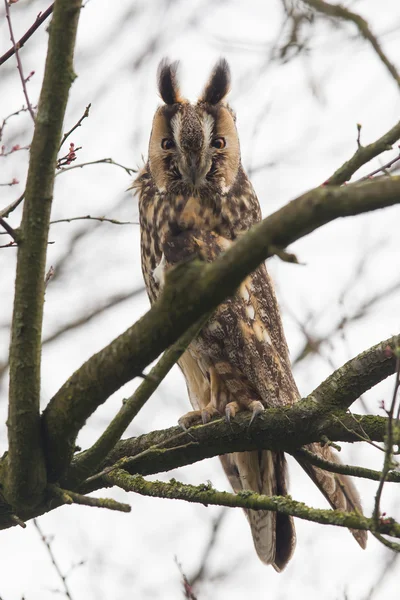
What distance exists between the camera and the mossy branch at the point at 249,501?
2018 millimetres

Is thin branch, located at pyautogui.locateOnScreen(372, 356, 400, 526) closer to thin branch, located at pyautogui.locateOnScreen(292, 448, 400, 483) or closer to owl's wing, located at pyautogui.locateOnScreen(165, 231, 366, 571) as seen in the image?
thin branch, located at pyautogui.locateOnScreen(292, 448, 400, 483)

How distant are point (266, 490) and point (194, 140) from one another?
67.9 inches

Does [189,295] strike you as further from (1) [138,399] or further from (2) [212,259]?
(2) [212,259]

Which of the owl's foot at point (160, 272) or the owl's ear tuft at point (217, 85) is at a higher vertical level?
the owl's ear tuft at point (217, 85)

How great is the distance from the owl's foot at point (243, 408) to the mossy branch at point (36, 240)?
0.96m

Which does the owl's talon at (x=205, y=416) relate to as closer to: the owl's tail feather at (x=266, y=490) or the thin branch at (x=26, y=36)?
the owl's tail feather at (x=266, y=490)

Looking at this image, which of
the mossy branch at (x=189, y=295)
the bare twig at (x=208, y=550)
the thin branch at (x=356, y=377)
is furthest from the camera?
the bare twig at (x=208, y=550)

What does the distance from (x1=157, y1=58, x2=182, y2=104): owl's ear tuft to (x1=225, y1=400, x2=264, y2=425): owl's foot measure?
1.61 metres

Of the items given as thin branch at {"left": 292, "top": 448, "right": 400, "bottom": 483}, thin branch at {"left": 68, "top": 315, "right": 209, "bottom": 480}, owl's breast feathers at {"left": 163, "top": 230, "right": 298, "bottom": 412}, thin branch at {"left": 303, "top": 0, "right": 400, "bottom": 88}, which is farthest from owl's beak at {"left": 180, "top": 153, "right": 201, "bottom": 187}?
thin branch at {"left": 68, "top": 315, "right": 209, "bottom": 480}

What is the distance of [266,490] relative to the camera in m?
3.83

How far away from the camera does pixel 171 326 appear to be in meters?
1.79

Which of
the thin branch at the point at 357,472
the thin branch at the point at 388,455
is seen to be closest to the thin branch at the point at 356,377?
the thin branch at the point at 357,472

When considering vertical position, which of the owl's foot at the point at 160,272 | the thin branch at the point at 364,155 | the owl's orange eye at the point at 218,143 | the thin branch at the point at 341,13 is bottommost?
the thin branch at the point at 364,155

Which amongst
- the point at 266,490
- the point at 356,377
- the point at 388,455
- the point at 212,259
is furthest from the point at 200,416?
the point at 388,455
